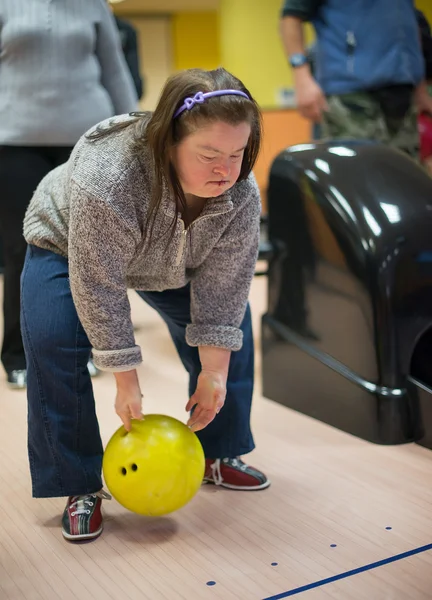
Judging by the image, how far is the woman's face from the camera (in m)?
1.22

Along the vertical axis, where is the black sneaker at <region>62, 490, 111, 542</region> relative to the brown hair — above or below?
below

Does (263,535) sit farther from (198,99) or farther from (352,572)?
(198,99)

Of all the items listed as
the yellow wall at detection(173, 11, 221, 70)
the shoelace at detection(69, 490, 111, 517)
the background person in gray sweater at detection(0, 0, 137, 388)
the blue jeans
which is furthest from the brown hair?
the yellow wall at detection(173, 11, 221, 70)

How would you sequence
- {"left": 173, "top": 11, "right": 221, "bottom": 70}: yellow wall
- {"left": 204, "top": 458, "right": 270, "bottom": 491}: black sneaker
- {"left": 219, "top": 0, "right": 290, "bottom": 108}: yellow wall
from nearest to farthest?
{"left": 204, "top": 458, "right": 270, "bottom": 491}: black sneaker
{"left": 219, "top": 0, "right": 290, "bottom": 108}: yellow wall
{"left": 173, "top": 11, "right": 221, "bottom": 70}: yellow wall

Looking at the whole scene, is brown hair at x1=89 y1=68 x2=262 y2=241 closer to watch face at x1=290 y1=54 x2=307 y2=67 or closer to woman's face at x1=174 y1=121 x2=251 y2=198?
woman's face at x1=174 y1=121 x2=251 y2=198

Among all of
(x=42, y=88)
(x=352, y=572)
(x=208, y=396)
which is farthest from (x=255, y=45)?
(x=352, y=572)

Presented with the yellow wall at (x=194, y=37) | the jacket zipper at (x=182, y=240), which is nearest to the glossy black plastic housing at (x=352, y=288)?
the jacket zipper at (x=182, y=240)

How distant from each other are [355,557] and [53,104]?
57.7 inches

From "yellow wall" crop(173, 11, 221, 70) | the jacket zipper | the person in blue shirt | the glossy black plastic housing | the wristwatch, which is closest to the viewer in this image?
the jacket zipper

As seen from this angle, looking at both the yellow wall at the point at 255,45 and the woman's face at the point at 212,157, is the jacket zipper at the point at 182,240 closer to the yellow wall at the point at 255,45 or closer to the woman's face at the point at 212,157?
the woman's face at the point at 212,157

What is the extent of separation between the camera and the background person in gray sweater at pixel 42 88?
2.12 meters

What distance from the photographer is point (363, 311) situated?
188cm

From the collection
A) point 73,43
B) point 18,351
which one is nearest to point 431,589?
point 18,351

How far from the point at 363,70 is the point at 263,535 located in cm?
157
